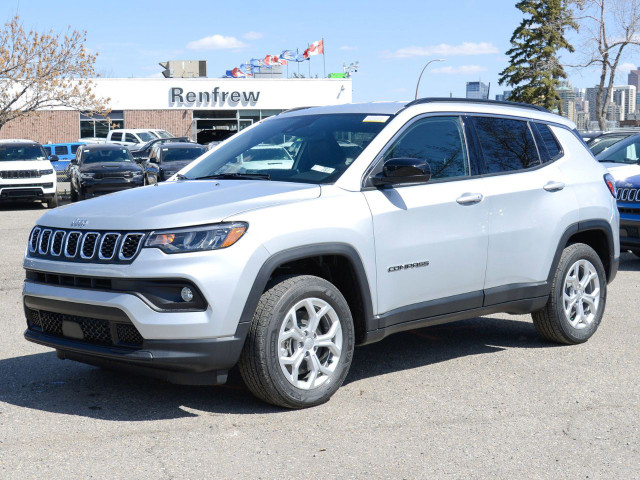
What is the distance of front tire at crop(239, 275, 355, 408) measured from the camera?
4.91 meters

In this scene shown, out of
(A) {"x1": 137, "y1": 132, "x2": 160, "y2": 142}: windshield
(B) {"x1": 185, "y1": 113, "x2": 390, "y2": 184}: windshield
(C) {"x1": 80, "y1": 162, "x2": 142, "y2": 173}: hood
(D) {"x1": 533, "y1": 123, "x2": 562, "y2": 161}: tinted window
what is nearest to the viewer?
(B) {"x1": 185, "y1": 113, "x2": 390, "y2": 184}: windshield

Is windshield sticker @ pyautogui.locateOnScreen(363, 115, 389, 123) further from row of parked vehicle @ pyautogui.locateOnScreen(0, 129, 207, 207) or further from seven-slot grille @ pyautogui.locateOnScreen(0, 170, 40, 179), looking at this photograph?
seven-slot grille @ pyautogui.locateOnScreen(0, 170, 40, 179)

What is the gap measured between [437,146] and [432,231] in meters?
0.65

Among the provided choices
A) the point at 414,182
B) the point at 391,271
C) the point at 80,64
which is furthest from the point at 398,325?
the point at 80,64

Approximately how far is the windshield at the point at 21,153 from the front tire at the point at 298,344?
64.9ft

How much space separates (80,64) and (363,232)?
30.1 meters

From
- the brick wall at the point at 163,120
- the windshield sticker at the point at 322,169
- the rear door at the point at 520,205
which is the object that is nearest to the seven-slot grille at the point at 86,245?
the windshield sticker at the point at 322,169

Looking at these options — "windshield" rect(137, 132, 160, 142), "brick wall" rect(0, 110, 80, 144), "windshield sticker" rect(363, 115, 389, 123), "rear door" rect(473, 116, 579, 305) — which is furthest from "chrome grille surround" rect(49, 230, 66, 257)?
"brick wall" rect(0, 110, 80, 144)

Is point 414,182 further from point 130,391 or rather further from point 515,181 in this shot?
point 130,391

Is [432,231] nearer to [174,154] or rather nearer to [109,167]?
[174,154]

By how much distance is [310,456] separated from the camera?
4355 millimetres

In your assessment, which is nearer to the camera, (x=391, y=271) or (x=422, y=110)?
(x=391, y=271)

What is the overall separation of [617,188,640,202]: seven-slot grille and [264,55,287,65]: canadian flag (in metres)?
59.2

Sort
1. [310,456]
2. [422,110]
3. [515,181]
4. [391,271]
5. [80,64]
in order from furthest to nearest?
[80,64], [515,181], [422,110], [391,271], [310,456]
